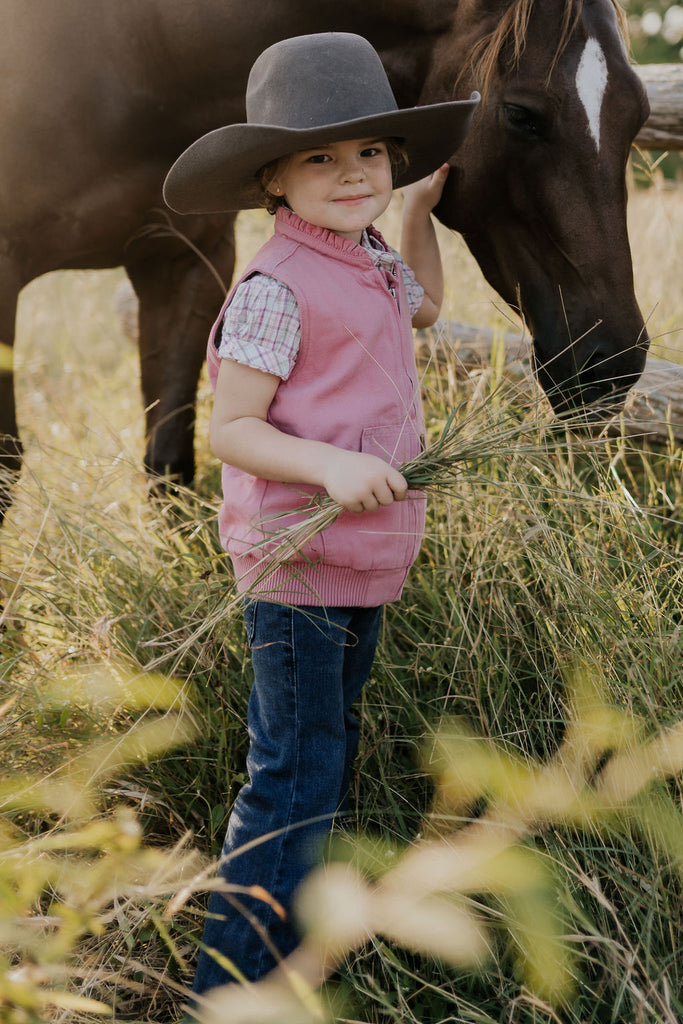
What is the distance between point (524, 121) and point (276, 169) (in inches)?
29.4

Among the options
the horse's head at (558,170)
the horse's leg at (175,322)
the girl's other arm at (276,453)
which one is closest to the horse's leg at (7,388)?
the horse's leg at (175,322)

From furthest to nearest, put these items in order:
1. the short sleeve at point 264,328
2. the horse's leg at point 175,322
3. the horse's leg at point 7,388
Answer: the horse's leg at point 175,322 < the horse's leg at point 7,388 < the short sleeve at point 264,328

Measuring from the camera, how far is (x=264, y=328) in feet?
4.72

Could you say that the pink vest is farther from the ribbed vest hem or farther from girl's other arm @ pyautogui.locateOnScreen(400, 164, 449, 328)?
girl's other arm @ pyautogui.locateOnScreen(400, 164, 449, 328)

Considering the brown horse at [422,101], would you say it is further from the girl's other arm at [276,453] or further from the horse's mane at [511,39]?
the girl's other arm at [276,453]

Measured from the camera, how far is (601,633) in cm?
A: 180

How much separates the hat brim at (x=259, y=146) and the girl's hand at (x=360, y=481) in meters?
0.49

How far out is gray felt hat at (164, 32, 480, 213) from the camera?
1.39 m

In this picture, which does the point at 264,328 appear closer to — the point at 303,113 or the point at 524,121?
the point at 303,113

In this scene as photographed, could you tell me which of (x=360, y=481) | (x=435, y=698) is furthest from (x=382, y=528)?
(x=435, y=698)

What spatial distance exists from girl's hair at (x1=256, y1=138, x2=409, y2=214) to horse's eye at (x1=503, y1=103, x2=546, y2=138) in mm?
383

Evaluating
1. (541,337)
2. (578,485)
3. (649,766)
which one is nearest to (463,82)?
(541,337)

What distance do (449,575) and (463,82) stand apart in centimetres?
112

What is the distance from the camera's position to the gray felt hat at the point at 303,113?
1390 mm
